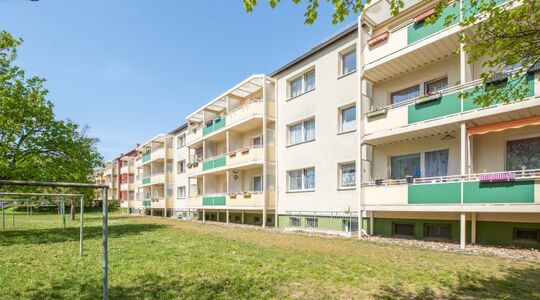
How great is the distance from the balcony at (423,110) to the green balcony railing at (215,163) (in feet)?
43.4

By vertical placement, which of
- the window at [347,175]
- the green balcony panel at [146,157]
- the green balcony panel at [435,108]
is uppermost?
the green balcony panel at [435,108]

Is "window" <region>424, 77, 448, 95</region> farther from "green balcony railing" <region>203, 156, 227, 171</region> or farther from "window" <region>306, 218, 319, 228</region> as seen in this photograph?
"green balcony railing" <region>203, 156, 227, 171</region>

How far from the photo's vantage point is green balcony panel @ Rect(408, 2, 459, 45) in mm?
12062

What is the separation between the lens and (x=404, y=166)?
14727 millimetres

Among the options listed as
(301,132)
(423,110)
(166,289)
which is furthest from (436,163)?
(166,289)

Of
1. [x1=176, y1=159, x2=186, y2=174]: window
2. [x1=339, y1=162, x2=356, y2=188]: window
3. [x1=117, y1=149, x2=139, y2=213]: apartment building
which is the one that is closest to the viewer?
[x1=339, y1=162, x2=356, y2=188]: window

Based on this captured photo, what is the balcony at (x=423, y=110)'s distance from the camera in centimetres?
1125

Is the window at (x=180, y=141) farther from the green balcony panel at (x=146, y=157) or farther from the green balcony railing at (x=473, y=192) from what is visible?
the green balcony railing at (x=473, y=192)

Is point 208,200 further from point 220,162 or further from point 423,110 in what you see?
point 423,110

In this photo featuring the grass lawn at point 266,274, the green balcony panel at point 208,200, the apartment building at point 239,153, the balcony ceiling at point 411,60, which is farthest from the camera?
A: the green balcony panel at point 208,200

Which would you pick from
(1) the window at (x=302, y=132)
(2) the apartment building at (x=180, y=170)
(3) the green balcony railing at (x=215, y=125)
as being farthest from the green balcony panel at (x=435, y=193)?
(2) the apartment building at (x=180, y=170)

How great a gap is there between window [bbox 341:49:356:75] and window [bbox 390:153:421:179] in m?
5.12

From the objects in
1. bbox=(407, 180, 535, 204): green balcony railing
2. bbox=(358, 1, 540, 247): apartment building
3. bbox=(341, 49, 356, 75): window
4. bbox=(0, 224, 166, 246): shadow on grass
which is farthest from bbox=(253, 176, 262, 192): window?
bbox=(407, 180, 535, 204): green balcony railing

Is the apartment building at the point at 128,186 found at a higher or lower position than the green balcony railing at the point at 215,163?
lower
